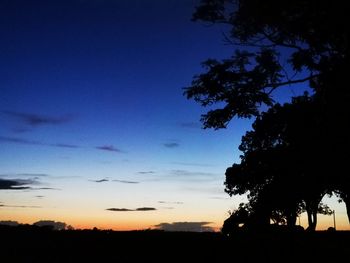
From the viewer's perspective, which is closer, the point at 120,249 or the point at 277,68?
the point at 120,249

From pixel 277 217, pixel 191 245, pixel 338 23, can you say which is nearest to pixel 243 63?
pixel 338 23

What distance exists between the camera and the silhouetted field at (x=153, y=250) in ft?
57.3

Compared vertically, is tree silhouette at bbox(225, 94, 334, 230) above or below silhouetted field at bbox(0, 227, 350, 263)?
above

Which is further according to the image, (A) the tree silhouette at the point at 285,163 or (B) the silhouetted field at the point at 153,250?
(A) the tree silhouette at the point at 285,163

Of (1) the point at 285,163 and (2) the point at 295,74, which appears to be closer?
(2) the point at 295,74

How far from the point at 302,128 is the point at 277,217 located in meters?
19.5

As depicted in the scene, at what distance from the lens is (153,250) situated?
65.3 ft

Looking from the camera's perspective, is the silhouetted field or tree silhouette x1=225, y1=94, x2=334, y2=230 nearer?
the silhouetted field

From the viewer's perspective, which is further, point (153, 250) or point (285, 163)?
point (285, 163)

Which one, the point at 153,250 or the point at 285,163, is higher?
the point at 285,163

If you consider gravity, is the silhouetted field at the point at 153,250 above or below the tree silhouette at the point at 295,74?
below

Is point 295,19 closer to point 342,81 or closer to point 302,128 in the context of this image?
point 342,81

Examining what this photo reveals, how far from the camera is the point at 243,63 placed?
24859 mm

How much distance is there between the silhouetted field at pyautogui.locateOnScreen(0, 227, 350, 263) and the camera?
17453 mm
